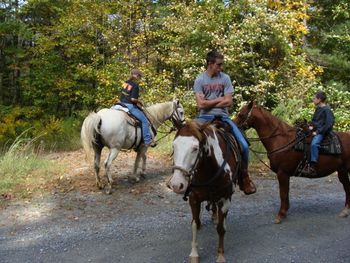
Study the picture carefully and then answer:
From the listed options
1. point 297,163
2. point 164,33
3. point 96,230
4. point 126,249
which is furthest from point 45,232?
point 164,33

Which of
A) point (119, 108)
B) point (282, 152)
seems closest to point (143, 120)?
point (119, 108)

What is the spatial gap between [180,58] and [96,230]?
1066 cm

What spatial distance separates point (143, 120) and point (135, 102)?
46cm

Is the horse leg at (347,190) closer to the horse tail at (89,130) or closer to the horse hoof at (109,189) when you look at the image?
the horse hoof at (109,189)

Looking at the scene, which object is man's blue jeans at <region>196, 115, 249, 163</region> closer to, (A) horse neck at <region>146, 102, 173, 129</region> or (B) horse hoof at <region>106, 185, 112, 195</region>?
(B) horse hoof at <region>106, 185, 112, 195</region>

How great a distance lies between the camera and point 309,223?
6609mm

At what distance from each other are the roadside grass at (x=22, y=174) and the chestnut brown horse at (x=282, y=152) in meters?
4.86

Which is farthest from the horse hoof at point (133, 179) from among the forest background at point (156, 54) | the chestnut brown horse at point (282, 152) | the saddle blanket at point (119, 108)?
the forest background at point (156, 54)

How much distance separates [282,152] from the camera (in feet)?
22.2

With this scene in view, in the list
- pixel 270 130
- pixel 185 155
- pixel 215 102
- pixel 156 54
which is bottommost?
pixel 270 130

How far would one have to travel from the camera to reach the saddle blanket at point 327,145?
6.70m

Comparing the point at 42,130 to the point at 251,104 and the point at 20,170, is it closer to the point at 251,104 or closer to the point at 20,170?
the point at 20,170

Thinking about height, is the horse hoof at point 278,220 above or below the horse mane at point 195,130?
below

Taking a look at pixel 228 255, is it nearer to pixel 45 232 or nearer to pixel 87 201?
pixel 45 232
